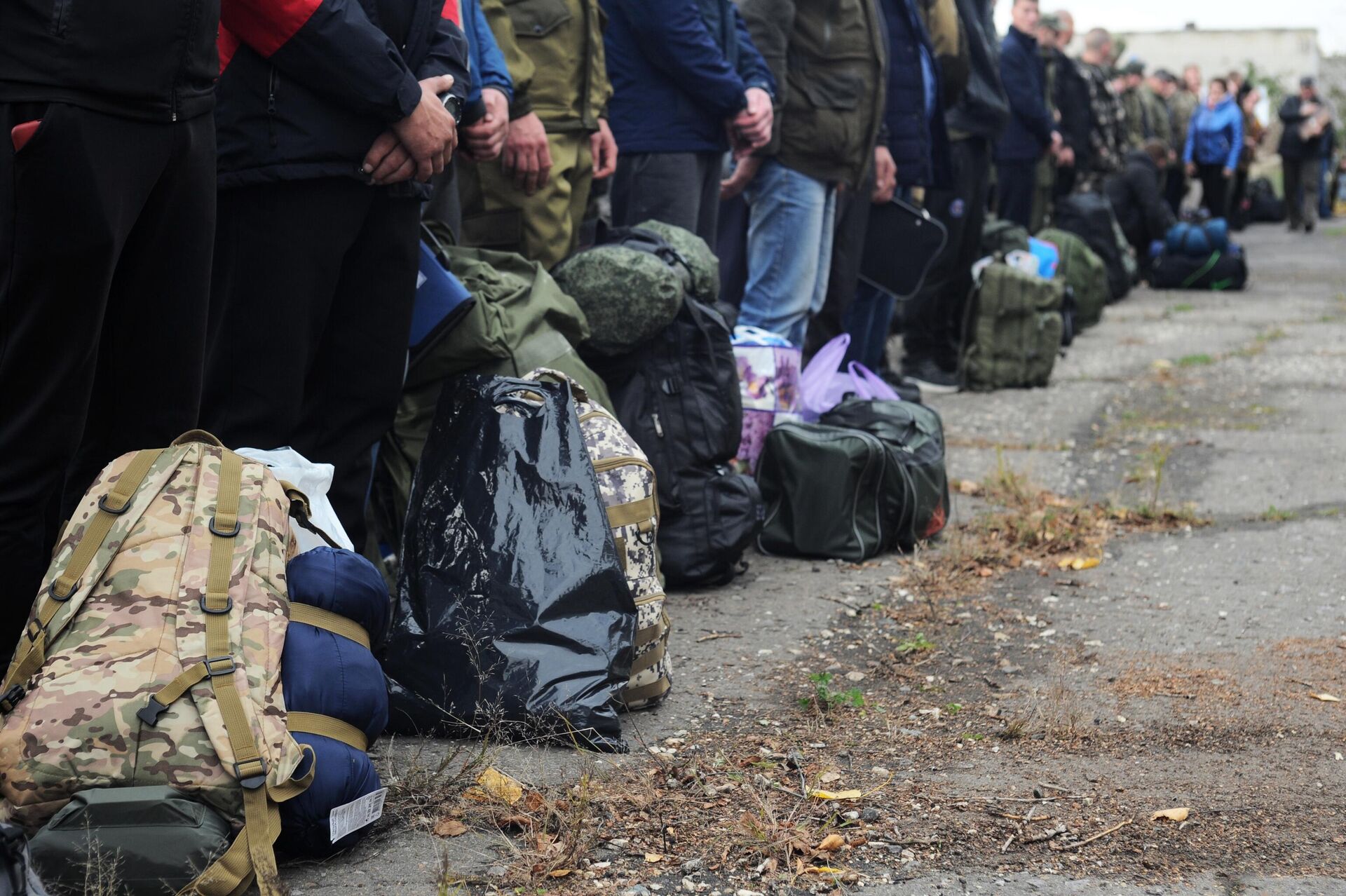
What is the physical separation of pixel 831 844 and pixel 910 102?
470 centimetres

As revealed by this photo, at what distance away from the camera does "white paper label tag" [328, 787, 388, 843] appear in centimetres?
222

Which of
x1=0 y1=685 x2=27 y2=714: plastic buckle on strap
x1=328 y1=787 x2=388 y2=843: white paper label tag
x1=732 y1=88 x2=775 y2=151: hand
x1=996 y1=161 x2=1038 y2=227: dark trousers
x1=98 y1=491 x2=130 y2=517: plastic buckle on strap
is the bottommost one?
x1=328 y1=787 x2=388 y2=843: white paper label tag

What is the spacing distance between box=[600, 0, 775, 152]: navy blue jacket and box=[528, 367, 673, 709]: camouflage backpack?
173 cm

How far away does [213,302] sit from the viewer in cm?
285

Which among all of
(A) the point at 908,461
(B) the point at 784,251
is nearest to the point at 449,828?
(A) the point at 908,461

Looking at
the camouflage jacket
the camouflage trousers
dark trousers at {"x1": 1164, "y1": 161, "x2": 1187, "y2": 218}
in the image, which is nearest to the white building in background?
dark trousers at {"x1": 1164, "y1": 161, "x2": 1187, "y2": 218}

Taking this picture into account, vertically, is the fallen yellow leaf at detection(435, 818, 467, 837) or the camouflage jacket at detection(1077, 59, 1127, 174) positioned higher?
the camouflage jacket at detection(1077, 59, 1127, 174)

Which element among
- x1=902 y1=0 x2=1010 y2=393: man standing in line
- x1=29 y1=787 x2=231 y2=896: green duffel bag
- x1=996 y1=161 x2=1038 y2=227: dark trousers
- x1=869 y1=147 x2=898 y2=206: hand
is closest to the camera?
x1=29 y1=787 x2=231 y2=896: green duffel bag

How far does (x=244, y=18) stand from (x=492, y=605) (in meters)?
1.24

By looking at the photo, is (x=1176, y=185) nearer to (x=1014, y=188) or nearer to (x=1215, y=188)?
(x=1215, y=188)

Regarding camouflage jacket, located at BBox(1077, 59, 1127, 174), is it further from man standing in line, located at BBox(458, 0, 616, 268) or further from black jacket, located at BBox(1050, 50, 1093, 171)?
man standing in line, located at BBox(458, 0, 616, 268)

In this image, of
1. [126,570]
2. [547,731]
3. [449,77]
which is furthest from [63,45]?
[547,731]

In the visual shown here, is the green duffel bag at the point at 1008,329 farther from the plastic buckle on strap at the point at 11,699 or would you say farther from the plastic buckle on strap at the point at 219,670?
the plastic buckle on strap at the point at 11,699

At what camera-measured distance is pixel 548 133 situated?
416 centimetres
